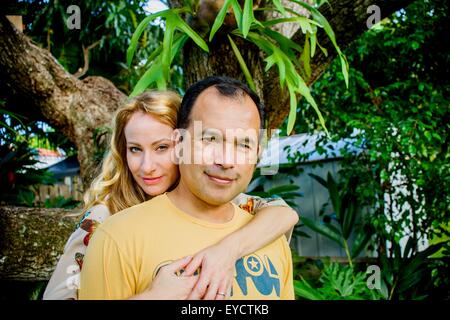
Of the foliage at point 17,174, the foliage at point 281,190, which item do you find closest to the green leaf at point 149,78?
the foliage at point 281,190

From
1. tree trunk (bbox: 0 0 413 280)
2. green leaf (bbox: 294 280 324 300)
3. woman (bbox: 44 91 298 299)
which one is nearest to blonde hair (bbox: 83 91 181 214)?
woman (bbox: 44 91 298 299)

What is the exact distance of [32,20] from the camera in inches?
249

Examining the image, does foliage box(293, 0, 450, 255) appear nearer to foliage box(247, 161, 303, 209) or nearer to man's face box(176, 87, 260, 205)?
foliage box(247, 161, 303, 209)

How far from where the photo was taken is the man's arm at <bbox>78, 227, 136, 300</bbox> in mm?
916

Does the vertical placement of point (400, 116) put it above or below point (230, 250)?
above

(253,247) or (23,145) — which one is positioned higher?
(23,145)

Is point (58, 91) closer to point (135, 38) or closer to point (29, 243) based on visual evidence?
point (29, 243)

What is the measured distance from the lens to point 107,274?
0.91m

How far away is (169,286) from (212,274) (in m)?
0.10

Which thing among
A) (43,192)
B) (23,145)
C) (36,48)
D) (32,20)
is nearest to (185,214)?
(36,48)

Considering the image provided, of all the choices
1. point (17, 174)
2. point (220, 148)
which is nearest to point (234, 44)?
point (220, 148)

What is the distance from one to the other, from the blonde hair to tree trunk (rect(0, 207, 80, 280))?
929 millimetres

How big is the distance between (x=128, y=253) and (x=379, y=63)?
3484 mm
